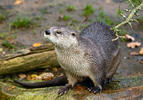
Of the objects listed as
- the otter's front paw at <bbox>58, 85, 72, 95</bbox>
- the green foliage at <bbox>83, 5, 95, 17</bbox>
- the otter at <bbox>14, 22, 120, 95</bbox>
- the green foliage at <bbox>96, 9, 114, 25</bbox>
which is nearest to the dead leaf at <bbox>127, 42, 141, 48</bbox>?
the green foliage at <bbox>96, 9, 114, 25</bbox>

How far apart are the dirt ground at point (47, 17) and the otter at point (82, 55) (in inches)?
39.9

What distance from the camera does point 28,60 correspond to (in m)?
4.19

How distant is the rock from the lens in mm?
3186

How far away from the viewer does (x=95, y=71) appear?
3363mm

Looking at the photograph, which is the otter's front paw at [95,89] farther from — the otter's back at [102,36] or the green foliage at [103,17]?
the green foliage at [103,17]

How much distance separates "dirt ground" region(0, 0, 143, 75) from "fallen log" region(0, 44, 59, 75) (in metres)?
0.81

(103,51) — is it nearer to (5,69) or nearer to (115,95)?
(115,95)

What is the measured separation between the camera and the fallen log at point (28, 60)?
4.07 metres

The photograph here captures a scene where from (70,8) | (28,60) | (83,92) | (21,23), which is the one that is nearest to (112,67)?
(83,92)

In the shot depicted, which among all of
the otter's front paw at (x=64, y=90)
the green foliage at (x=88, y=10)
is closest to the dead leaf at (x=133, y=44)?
the green foliage at (x=88, y=10)

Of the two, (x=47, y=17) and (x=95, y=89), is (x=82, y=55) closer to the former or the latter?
(x=95, y=89)

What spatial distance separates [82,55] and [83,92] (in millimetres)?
446

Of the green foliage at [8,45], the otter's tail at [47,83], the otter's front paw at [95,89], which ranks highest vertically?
the green foliage at [8,45]

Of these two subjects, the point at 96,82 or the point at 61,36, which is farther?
the point at 96,82
